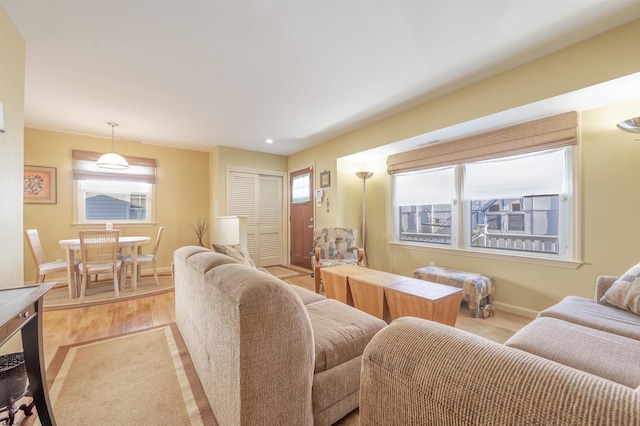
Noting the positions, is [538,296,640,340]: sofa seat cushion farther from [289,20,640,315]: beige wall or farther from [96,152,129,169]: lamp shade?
[96,152,129,169]: lamp shade

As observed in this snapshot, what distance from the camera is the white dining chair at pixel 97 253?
3.08 meters

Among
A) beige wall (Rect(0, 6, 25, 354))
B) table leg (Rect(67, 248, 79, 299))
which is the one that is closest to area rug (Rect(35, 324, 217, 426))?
beige wall (Rect(0, 6, 25, 354))

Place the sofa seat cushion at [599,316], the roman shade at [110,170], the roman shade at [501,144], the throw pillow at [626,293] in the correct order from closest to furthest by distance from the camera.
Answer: the sofa seat cushion at [599,316] < the throw pillow at [626,293] < the roman shade at [501,144] < the roman shade at [110,170]

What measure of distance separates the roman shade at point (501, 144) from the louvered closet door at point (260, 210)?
2.80 m

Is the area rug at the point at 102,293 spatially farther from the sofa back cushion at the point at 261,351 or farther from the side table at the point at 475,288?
the side table at the point at 475,288

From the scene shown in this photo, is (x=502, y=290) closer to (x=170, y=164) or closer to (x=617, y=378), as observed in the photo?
(x=617, y=378)

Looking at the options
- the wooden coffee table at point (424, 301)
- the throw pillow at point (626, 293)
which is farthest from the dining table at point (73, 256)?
the throw pillow at point (626, 293)

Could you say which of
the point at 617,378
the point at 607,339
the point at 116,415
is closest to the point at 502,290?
the point at 607,339

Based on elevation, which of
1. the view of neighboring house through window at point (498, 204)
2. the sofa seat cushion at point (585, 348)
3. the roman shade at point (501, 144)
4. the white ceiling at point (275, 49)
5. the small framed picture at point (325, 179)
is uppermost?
the white ceiling at point (275, 49)

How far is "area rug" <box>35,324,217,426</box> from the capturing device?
54.4 inches

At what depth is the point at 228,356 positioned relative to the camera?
3.52 ft

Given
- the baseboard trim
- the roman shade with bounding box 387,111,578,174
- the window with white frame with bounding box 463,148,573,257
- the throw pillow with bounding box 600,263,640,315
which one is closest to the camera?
the throw pillow with bounding box 600,263,640,315

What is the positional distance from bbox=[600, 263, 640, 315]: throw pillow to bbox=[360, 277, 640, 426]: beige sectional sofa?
1564 millimetres

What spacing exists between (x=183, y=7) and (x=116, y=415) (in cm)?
246
